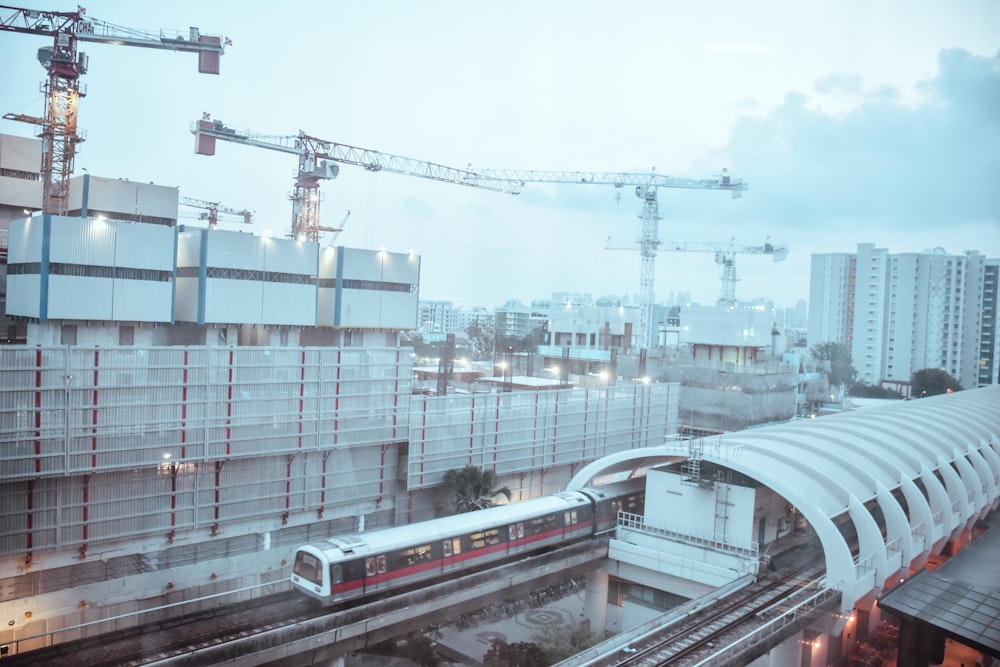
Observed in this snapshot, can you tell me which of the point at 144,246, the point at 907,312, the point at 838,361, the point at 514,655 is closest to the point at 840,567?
the point at 514,655

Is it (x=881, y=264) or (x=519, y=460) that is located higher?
(x=881, y=264)

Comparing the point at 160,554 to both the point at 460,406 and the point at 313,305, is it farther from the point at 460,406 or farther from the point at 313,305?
the point at 313,305

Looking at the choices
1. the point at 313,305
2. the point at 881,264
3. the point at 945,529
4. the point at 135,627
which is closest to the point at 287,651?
the point at 135,627

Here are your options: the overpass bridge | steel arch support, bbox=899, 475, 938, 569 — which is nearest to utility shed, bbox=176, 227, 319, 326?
the overpass bridge

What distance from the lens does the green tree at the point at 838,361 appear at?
173 feet

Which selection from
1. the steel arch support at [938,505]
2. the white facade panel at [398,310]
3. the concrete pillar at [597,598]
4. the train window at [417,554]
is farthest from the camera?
the white facade panel at [398,310]

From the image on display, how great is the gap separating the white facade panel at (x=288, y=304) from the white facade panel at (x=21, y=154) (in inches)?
339

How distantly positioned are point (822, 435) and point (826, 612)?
6693 millimetres

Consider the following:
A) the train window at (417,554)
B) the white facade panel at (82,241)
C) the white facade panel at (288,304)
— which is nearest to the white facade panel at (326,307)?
the white facade panel at (288,304)

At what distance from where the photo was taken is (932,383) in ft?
132

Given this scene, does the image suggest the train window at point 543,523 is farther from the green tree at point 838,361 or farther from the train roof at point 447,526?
the green tree at point 838,361

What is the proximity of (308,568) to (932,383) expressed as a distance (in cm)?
3977

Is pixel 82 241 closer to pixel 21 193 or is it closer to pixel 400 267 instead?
pixel 21 193

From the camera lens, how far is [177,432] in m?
12.3
